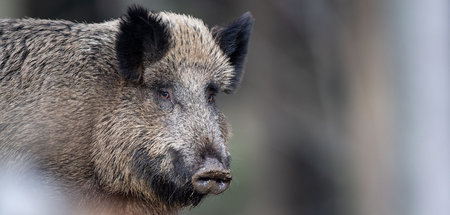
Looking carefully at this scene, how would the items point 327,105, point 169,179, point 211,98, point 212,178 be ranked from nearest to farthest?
point 212,178, point 169,179, point 211,98, point 327,105

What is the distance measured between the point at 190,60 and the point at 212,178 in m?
1.23

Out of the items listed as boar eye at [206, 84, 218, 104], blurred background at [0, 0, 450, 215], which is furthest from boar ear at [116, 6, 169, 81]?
blurred background at [0, 0, 450, 215]

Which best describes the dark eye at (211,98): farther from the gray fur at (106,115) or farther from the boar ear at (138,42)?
the boar ear at (138,42)

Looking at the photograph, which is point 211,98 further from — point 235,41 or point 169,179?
point 169,179

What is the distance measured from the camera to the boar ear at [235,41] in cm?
834

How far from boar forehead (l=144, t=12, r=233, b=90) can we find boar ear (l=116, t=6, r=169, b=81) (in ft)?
0.21

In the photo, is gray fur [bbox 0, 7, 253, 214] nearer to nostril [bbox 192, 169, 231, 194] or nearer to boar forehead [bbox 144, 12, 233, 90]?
boar forehead [bbox 144, 12, 233, 90]

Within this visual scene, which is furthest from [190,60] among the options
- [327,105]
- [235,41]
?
[327,105]

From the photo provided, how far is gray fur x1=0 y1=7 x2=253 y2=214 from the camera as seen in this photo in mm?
7688

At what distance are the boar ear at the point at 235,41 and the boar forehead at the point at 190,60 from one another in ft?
0.37

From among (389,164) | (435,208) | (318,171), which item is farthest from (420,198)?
(318,171)

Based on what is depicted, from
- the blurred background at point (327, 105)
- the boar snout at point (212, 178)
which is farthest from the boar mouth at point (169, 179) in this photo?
the blurred background at point (327, 105)

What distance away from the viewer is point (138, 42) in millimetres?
7879

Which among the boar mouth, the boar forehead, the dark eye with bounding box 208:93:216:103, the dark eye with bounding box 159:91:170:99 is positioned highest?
the boar forehead
